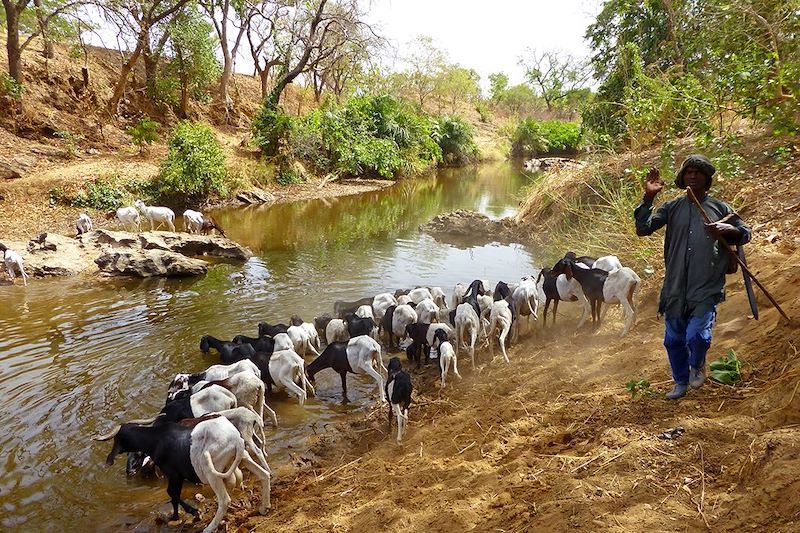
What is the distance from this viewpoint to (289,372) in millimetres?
6336

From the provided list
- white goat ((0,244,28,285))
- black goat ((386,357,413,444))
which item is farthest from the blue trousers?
white goat ((0,244,28,285))

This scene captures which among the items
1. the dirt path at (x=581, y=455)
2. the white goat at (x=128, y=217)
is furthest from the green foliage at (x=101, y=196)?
the dirt path at (x=581, y=455)

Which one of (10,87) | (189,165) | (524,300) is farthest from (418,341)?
(10,87)

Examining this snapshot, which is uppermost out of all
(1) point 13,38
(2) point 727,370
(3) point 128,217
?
(1) point 13,38

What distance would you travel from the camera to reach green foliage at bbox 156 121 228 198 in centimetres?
1856

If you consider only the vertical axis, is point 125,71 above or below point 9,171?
above

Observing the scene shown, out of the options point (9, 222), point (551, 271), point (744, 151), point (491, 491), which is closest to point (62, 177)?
point (9, 222)

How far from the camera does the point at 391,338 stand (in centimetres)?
844

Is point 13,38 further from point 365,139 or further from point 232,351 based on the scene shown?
point 232,351

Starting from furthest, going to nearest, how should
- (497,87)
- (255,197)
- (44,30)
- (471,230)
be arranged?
(497,87) → (255,197) → (44,30) → (471,230)

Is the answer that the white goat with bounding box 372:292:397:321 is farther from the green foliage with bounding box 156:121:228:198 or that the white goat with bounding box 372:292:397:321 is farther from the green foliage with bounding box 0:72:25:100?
the green foliage with bounding box 0:72:25:100

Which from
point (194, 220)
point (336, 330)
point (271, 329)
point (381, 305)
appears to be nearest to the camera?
point (271, 329)

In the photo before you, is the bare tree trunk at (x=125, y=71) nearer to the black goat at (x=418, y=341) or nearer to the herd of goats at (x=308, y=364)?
the herd of goats at (x=308, y=364)

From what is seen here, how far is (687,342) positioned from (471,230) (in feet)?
42.1
